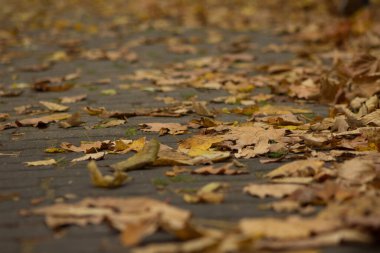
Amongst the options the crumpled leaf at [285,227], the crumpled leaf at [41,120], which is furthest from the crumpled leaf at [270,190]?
the crumpled leaf at [41,120]

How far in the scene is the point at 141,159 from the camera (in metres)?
2.70

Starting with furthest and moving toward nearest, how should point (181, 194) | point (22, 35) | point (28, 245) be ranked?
1. point (22, 35)
2. point (181, 194)
3. point (28, 245)

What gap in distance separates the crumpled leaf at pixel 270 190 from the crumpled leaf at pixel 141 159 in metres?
0.56

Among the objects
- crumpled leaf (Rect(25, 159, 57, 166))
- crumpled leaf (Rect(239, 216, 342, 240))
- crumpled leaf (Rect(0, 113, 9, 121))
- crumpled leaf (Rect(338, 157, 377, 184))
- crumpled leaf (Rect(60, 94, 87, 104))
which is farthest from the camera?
crumpled leaf (Rect(60, 94, 87, 104))

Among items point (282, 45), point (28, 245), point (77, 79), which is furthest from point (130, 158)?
point (282, 45)

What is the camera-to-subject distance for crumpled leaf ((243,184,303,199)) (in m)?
2.29

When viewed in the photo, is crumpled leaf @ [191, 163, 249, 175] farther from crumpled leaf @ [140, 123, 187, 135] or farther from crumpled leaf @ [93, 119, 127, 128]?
crumpled leaf @ [93, 119, 127, 128]

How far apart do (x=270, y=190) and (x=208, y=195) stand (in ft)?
0.92

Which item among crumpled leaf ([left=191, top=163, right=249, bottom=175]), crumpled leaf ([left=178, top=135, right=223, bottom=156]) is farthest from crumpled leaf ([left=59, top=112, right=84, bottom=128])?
crumpled leaf ([left=191, top=163, right=249, bottom=175])

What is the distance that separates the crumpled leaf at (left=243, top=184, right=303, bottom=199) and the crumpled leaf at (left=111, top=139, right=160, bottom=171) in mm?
559

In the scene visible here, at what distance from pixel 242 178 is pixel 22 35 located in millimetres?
6168

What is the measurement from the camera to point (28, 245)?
1.93 metres

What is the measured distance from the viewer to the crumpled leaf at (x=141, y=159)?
8.75 ft

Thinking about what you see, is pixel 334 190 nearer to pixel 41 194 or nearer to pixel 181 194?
pixel 181 194
